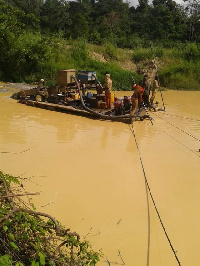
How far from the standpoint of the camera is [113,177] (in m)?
6.29

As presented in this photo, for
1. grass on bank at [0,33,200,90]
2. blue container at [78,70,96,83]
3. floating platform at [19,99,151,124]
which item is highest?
grass on bank at [0,33,200,90]

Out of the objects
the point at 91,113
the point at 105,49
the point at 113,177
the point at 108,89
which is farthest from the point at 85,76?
the point at 105,49

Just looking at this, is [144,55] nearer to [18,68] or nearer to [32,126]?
[18,68]

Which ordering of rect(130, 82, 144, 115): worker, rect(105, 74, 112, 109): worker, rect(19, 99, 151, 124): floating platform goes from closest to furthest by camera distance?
rect(130, 82, 144, 115): worker < rect(19, 99, 151, 124): floating platform < rect(105, 74, 112, 109): worker

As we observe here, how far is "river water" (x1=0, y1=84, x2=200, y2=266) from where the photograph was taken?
4430 mm

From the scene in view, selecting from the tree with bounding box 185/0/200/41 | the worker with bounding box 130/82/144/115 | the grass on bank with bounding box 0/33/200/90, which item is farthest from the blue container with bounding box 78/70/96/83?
the tree with bounding box 185/0/200/41

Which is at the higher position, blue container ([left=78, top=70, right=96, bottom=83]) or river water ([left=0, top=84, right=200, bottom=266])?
blue container ([left=78, top=70, right=96, bottom=83])

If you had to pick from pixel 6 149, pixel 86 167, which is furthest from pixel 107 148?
pixel 6 149

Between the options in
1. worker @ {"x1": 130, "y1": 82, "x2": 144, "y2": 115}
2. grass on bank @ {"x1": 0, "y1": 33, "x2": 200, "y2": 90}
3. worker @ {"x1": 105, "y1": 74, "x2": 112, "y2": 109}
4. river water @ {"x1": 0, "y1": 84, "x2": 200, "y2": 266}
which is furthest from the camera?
grass on bank @ {"x1": 0, "y1": 33, "x2": 200, "y2": 90}

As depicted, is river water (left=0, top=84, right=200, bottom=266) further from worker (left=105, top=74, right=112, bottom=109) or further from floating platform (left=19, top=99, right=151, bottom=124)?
worker (left=105, top=74, right=112, bottom=109)

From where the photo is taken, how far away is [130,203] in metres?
5.33

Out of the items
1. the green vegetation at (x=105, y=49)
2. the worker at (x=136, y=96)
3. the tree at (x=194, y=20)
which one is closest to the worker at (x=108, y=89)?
the worker at (x=136, y=96)

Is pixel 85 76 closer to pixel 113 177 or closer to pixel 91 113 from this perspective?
pixel 91 113

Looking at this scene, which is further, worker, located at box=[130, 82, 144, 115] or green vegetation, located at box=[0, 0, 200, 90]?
green vegetation, located at box=[0, 0, 200, 90]
